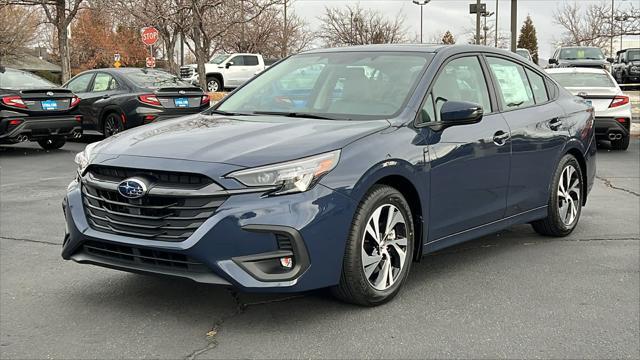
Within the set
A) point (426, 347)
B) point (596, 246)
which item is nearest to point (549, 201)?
point (596, 246)

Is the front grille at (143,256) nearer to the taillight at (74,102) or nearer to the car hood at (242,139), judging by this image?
the car hood at (242,139)

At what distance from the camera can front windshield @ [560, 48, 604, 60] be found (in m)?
25.2

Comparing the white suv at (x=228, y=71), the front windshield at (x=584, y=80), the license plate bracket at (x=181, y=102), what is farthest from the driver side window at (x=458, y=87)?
the white suv at (x=228, y=71)

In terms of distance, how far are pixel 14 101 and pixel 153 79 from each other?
2.84 metres

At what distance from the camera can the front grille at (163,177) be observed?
3785 mm

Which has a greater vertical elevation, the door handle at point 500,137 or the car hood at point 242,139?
the car hood at point 242,139

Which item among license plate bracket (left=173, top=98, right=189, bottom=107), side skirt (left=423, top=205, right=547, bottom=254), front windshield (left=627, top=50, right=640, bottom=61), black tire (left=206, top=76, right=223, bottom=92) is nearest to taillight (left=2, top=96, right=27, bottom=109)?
license plate bracket (left=173, top=98, right=189, bottom=107)

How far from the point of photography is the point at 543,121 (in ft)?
19.2

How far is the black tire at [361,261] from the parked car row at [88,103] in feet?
31.8

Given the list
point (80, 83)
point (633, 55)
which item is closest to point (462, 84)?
point (80, 83)

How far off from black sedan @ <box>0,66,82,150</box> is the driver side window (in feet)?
30.3

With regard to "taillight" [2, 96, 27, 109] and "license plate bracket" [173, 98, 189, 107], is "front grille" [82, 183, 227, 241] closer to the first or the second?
"taillight" [2, 96, 27, 109]

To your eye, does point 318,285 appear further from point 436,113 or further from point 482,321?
point 436,113

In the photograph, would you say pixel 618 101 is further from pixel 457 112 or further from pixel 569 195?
pixel 457 112
